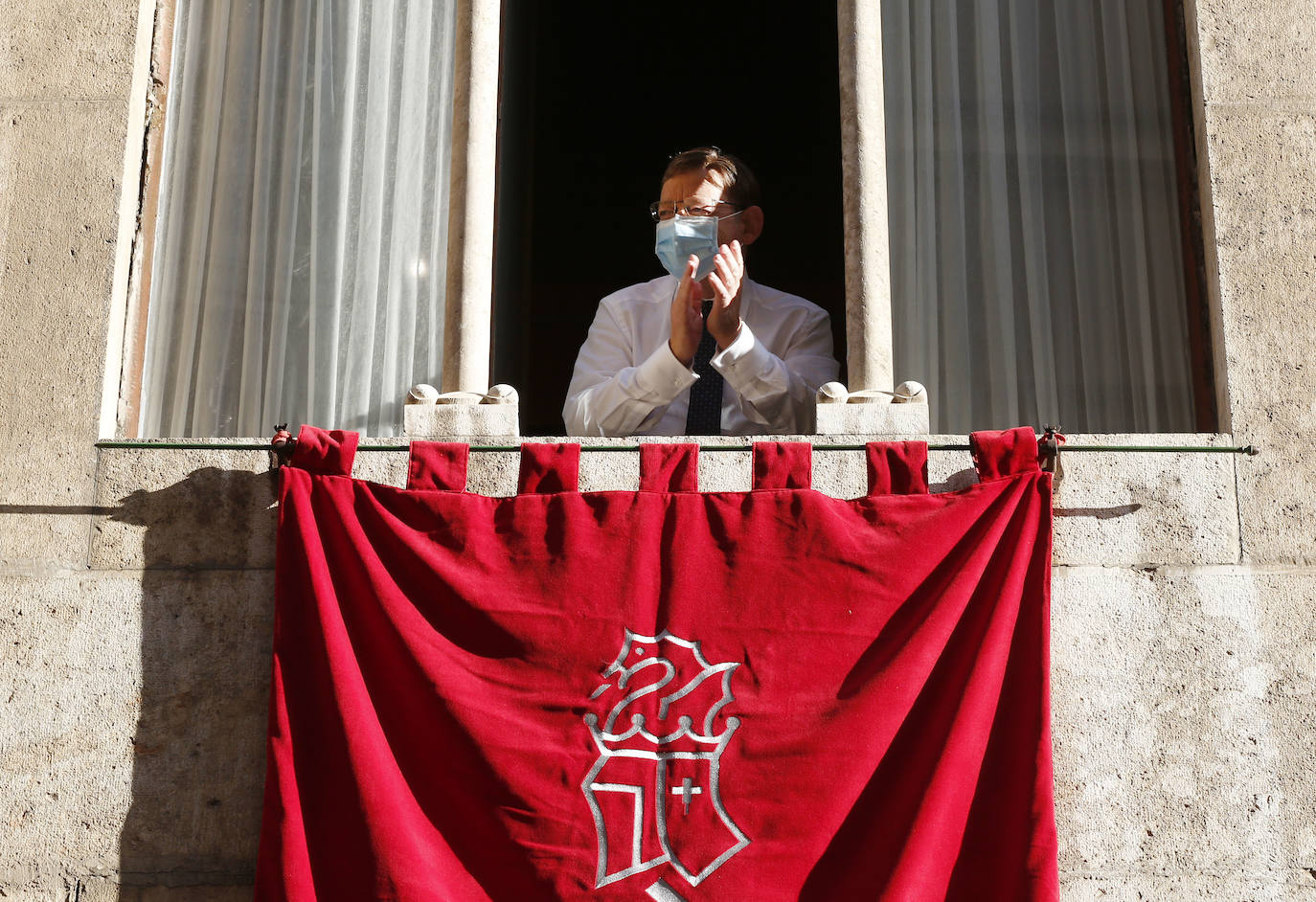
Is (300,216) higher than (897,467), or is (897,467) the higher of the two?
(300,216)

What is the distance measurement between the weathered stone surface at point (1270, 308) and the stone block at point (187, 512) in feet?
8.03

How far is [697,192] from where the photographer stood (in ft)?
13.6

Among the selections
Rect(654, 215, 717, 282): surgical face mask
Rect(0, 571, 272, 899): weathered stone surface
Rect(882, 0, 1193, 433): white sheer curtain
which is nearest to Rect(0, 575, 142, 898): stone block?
Rect(0, 571, 272, 899): weathered stone surface

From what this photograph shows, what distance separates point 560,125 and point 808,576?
15.0ft

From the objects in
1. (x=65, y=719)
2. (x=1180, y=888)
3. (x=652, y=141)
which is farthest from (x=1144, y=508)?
(x=652, y=141)

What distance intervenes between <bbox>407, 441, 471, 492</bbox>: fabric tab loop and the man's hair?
1277 mm

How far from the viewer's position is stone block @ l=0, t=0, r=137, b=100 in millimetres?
3848

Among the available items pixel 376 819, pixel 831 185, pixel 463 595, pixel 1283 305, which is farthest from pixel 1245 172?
pixel 831 185

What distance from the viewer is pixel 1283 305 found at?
3578 millimetres

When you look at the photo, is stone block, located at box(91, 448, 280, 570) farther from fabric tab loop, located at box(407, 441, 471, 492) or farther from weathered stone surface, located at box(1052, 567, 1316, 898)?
weathered stone surface, located at box(1052, 567, 1316, 898)

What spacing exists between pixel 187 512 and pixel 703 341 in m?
1.65

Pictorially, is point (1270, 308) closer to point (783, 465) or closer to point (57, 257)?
point (783, 465)

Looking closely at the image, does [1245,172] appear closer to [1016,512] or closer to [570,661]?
[1016,512]

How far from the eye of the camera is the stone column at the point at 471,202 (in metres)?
3.79
